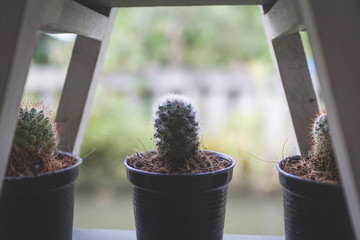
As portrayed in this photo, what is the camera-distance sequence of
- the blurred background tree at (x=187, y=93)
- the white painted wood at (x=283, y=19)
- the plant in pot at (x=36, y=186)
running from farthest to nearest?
1. the blurred background tree at (x=187, y=93)
2. the plant in pot at (x=36, y=186)
3. the white painted wood at (x=283, y=19)

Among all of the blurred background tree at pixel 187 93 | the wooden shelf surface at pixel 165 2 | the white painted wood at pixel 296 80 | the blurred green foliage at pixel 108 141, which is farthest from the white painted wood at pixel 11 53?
the blurred green foliage at pixel 108 141

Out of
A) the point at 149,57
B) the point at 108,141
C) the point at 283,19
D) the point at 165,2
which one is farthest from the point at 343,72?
the point at 149,57

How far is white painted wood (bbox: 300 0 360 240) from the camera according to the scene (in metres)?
0.50

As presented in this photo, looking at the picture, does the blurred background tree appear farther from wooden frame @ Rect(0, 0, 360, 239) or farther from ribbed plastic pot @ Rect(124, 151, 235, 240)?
wooden frame @ Rect(0, 0, 360, 239)

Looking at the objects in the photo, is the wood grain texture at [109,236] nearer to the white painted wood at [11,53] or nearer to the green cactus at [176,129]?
the green cactus at [176,129]

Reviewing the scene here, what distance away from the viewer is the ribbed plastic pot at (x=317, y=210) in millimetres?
692

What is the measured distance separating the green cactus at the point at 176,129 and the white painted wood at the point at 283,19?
1.03 ft

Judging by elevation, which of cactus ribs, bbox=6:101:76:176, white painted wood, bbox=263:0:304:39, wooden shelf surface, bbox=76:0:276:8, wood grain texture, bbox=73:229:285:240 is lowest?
wood grain texture, bbox=73:229:285:240

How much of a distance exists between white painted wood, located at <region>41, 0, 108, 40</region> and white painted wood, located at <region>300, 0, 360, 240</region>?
0.52m

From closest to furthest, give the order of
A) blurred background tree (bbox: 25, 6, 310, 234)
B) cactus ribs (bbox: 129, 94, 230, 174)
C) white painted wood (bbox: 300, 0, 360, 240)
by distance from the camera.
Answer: white painted wood (bbox: 300, 0, 360, 240) < cactus ribs (bbox: 129, 94, 230, 174) < blurred background tree (bbox: 25, 6, 310, 234)

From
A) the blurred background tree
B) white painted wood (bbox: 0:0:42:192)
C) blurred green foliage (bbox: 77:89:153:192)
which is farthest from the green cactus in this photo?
blurred green foliage (bbox: 77:89:153:192)

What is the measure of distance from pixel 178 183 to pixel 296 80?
0.50 meters

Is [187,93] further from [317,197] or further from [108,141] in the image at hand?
[317,197]

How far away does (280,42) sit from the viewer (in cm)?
90
